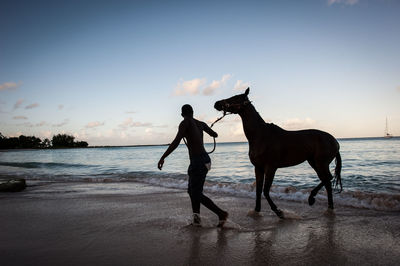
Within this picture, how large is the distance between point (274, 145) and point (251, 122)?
0.63 metres

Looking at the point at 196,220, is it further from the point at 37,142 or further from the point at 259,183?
the point at 37,142

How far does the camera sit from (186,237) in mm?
3604

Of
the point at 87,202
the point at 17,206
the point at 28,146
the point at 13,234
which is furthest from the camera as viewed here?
the point at 28,146

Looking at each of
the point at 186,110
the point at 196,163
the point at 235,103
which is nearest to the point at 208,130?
the point at 186,110

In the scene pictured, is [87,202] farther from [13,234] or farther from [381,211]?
[381,211]

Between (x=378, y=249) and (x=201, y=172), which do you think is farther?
(x=201, y=172)

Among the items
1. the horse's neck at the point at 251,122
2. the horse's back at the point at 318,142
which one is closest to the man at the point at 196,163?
the horse's neck at the point at 251,122

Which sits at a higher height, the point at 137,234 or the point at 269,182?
the point at 269,182

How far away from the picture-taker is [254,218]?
470 cm

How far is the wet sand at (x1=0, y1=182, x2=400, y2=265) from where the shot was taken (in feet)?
9.33

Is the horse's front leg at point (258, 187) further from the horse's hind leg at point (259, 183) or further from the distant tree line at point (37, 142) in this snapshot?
the distant tree line at point (37, 142)

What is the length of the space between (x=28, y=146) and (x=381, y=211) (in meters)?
137

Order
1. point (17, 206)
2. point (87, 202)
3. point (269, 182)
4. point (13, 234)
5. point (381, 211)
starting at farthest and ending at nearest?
point (87, 202)
point (17, 206)
point (381, 211)
point (269, 182)
point (13, 234)

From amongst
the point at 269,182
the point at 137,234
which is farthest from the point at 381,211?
the point at 137,234
